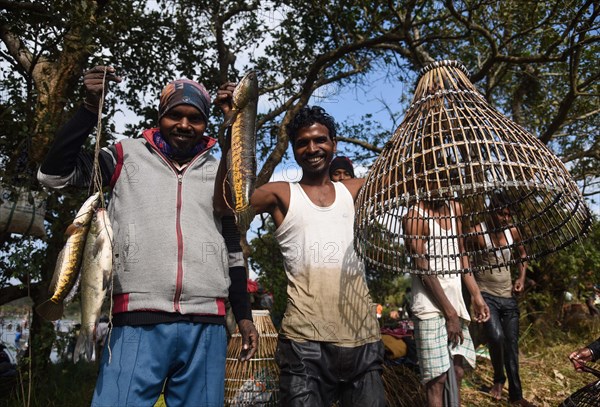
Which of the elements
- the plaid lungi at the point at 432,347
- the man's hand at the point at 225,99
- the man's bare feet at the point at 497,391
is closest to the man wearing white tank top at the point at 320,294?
the man's hand at the point at 225,99

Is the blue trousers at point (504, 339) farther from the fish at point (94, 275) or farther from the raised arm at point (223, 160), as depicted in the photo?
the fish at point (94, 275)

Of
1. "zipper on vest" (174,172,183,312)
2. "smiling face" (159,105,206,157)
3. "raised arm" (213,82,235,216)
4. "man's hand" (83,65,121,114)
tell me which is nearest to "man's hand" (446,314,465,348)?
"raised arm" (213,82,235,216)

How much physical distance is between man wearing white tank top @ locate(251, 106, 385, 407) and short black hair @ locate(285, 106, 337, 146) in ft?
0.03

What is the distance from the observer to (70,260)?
6.09 ft

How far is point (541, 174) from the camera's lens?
81.9 inches

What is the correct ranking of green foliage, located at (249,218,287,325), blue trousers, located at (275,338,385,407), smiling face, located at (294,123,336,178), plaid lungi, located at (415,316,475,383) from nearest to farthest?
blue trousers, located at (275,338,385,407)
smiling face, located at (294,123,336,178)
plaid lungi, located at (415,316,475,383)
green foliage, located at (249,218,287,325)

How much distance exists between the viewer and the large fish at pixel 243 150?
1.87 meters

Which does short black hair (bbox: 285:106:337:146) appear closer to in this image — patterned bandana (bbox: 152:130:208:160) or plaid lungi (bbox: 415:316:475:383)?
patterned bandana (bbox: 152:130:208:160)

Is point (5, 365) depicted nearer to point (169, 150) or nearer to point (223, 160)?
point (169, 150)

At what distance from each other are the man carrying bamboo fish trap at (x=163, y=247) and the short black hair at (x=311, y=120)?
2.35 ft

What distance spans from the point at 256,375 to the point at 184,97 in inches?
87.0

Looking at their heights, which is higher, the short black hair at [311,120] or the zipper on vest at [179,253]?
the short black hair at [311,120]

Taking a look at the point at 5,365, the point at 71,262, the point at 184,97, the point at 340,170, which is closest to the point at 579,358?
the point at 340,170

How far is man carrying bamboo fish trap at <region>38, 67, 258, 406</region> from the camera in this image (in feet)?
6.33
